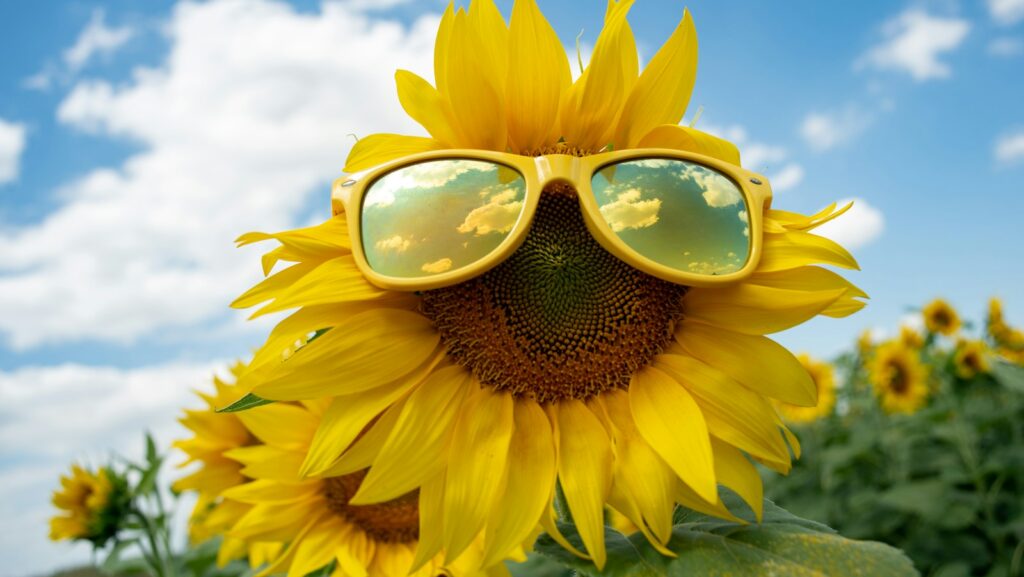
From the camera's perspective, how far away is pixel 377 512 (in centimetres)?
211

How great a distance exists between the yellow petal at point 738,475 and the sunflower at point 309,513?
92cm

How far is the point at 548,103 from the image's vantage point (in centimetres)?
146

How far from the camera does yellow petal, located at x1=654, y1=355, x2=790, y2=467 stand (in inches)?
53.1

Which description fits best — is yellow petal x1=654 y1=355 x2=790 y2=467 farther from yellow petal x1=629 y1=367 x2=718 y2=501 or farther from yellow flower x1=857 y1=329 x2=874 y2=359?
yellow flower x1=857 y1=329 x2=874 y2=359

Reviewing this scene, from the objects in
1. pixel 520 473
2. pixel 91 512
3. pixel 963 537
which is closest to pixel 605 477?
pixel 520 473

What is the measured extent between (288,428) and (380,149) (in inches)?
37.1

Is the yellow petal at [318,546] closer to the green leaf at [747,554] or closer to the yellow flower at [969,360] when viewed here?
the green leaf at [747,554]

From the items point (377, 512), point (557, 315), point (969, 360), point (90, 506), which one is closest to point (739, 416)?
point (557, 315)

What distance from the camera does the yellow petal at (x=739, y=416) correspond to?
1350 mm

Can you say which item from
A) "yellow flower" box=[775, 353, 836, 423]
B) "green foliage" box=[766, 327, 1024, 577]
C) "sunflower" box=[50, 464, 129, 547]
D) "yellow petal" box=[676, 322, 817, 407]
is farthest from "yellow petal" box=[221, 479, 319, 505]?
"yellow flower" box=[775, 353, 836, 423]

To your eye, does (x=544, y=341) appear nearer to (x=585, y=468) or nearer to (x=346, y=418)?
(x=585, y=468)

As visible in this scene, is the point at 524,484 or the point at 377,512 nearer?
the point at 524,484

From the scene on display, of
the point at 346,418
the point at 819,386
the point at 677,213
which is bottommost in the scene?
the point at 819,386

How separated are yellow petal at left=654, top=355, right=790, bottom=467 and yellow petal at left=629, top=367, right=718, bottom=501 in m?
0.03
